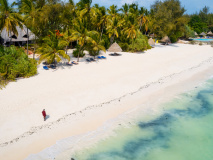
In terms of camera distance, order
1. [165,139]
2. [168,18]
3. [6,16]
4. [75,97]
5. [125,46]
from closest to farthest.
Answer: [165,139] → [75,97] → [6,16] → [125,46] → [168,18]

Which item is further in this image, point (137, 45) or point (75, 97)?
point (137, 45)

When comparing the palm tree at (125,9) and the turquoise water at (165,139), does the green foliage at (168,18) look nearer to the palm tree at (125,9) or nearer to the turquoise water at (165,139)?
the palm tree at (125,9)

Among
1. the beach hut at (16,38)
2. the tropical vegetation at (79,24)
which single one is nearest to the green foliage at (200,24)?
the tropical vegetation at (79,24)

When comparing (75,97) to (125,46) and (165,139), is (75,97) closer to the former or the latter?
(165,139)

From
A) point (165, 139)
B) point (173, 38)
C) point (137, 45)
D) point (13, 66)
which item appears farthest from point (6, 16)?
point (173, 38)

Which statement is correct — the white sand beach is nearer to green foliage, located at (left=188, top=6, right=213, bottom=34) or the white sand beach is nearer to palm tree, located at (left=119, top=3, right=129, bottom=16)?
palm tree, located at (left=119, top=3, right=129, bottom=16)

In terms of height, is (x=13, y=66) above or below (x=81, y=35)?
below

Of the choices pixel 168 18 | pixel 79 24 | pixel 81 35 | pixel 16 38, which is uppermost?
pixel 168 18
